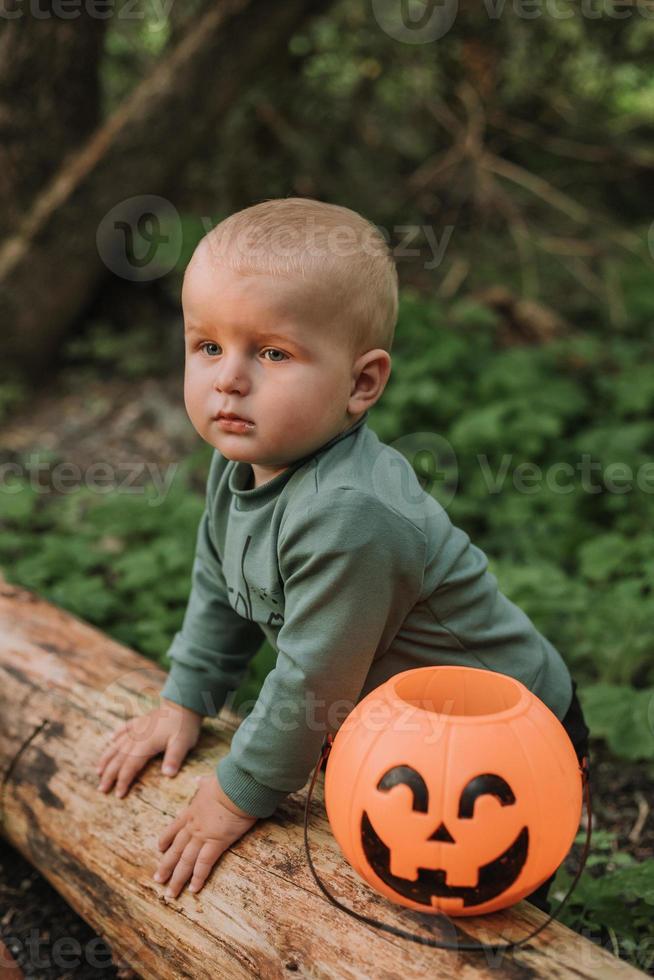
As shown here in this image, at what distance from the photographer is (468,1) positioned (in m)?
6.60

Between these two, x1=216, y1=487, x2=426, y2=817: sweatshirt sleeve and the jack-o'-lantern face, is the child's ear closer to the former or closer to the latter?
x1=216, y1=487, x2=426, y2=817: sweatshirt sleeve

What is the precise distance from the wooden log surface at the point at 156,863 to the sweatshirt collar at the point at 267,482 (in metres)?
0.68

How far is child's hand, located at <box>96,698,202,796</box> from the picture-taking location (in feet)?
7.62

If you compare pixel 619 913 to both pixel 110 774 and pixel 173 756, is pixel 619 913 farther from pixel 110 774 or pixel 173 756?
pixel 110 774

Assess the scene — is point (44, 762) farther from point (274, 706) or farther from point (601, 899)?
point (601, 899)

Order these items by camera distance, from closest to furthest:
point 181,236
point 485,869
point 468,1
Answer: point 485,869 < point 181,236 < point 468,1

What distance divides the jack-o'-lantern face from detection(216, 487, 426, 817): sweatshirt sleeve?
254 mm

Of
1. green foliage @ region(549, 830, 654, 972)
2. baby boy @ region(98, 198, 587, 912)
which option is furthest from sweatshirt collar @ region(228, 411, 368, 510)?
green foliage @ region(549, 830, 654, 972)

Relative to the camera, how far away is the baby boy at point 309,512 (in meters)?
1.88

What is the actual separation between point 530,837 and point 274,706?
57cm

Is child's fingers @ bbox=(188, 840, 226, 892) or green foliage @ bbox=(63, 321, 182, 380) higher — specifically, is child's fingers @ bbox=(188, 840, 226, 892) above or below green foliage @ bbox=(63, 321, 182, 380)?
above

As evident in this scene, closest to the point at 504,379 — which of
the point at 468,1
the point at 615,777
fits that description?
the point at 615,777

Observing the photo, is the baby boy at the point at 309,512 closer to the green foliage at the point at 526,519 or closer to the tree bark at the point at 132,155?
the green foliage at the point at 526,519

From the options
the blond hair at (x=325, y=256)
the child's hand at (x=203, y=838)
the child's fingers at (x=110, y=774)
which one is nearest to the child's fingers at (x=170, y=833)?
the child's hand at (x=203, y=838)
